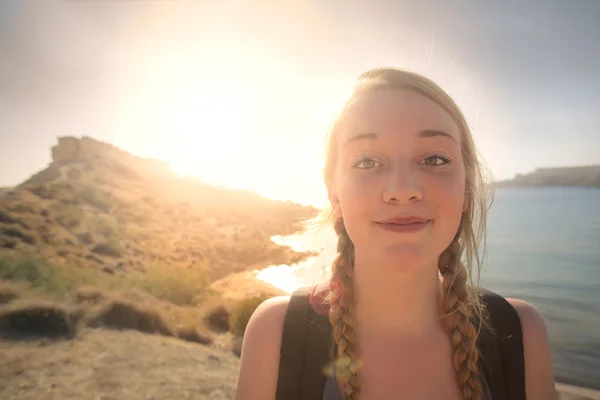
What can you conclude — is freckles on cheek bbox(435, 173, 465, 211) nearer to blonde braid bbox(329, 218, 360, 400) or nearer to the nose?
the nose

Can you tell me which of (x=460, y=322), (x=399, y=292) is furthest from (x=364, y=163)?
(x=460, y=322)

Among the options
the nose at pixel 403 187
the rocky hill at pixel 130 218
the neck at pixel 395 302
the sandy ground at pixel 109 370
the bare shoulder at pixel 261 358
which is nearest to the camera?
the nose at pixel 403 187

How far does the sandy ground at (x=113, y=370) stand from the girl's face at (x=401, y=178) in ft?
13.9

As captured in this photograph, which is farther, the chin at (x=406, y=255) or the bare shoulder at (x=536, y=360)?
the bare shoulder at (x=536, y=360)

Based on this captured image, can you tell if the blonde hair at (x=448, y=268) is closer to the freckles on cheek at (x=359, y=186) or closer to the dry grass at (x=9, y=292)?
the freckles on cheek at (x=359, y=186)

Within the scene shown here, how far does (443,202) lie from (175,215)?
3041 cm

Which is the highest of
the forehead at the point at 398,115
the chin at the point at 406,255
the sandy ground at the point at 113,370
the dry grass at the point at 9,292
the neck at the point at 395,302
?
the forehead at the point at 398,115

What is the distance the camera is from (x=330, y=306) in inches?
61.5

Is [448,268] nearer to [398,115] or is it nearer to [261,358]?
[398,115]

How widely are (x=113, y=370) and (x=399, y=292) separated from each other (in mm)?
4768

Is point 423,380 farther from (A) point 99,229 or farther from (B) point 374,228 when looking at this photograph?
(A) point 99,229

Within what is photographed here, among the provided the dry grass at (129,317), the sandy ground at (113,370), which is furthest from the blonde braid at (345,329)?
the dry grass at (129,317)

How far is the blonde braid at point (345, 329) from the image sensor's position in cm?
141

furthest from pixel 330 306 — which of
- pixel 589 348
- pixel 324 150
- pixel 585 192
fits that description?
pixel 585 192
